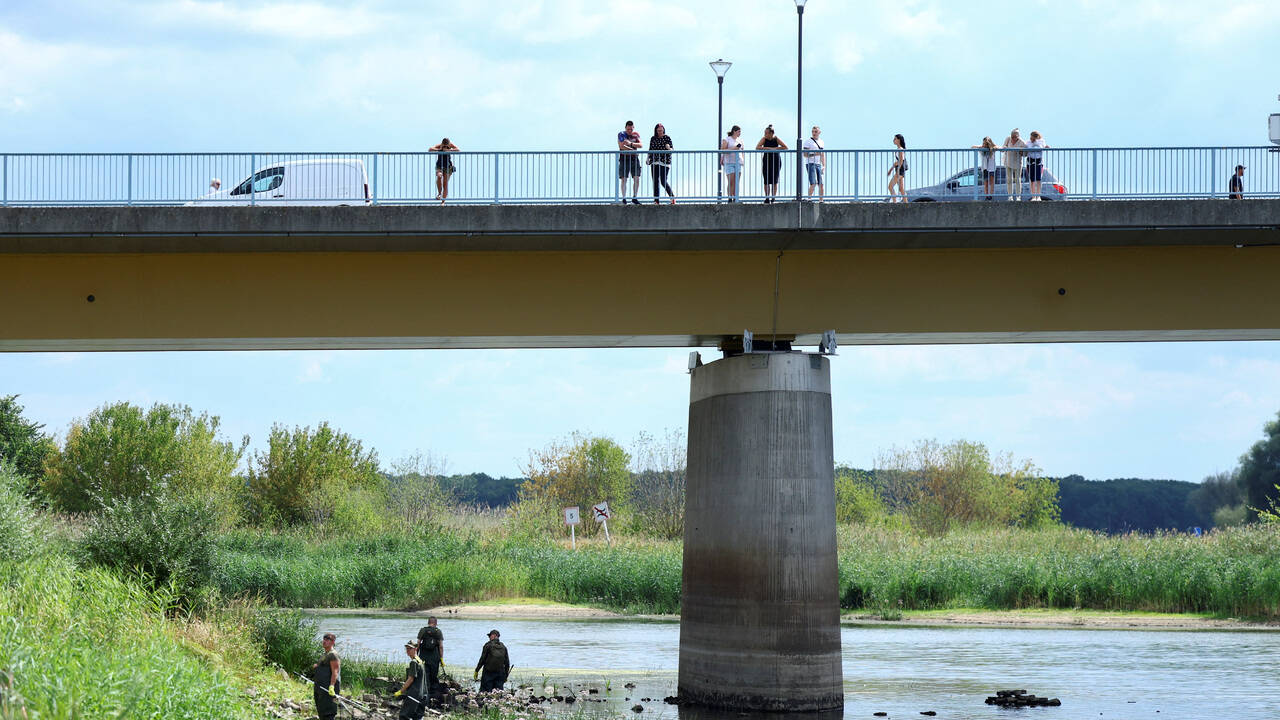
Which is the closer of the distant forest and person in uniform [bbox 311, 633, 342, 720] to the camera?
person in uniform [bbox 311, 633, 342, 720]

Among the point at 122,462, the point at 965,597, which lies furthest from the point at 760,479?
the point at 122,462

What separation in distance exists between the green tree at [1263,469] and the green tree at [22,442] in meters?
74.9

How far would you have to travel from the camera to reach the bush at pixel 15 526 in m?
23.2

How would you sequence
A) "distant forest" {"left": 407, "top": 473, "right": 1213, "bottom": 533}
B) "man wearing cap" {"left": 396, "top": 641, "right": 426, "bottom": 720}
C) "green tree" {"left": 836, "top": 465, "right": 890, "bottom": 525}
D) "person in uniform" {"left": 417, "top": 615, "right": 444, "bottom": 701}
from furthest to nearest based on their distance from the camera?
"distant forest" {"left": 407, "top": 473, "right": 1213, "bottom": 533}
"green tree" {"left": 836, "top": 465, "right": 890, "bottom": 525}
"person in uniform" {"left": 417, "top": 615, "right": 444, "bottom": 701}
"man wearing cap" {"left": 396, "top": 641, "right": 426, "bottom": 720}

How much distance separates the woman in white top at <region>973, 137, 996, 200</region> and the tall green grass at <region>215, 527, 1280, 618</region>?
1738 cm

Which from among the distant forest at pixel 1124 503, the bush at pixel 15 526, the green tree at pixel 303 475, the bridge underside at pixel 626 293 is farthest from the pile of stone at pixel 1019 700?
the distant forest at pixel 1124 503

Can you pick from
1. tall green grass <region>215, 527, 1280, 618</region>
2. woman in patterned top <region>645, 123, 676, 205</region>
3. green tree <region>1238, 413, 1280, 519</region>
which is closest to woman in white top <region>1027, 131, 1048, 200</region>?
woman in patterned top <region>645, 123, 676, 205</region>

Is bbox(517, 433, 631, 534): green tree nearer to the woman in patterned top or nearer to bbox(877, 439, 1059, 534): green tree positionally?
bbox(877, 439, 1059, 534): green tree

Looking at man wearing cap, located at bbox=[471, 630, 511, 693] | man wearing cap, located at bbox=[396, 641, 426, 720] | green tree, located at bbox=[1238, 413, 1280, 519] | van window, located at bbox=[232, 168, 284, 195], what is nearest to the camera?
man wearing cap, located at bbox=[396, 641, 426, 720]

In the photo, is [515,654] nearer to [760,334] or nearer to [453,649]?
[453,649]

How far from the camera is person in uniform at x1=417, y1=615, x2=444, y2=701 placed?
1970cm

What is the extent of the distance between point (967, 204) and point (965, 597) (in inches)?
Answer: 760

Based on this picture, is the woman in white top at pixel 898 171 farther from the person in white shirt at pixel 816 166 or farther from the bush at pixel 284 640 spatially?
the bush at pixel 284 640

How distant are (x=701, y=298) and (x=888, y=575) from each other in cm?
1843
